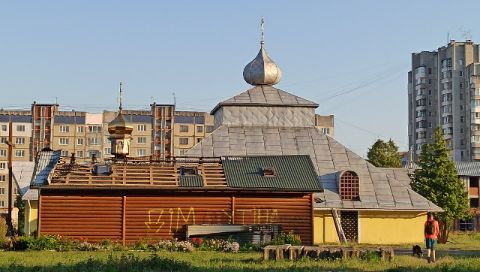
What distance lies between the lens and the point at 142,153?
16938cm

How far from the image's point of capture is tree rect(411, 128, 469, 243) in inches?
2223

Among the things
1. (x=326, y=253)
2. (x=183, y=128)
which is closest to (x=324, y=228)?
(x=326, y=253)

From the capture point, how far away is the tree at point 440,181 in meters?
56.5

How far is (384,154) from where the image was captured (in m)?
82.4

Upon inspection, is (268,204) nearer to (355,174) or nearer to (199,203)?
(199,203)

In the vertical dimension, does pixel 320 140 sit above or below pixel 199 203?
above

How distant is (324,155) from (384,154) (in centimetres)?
3161

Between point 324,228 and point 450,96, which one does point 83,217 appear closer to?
point 324,228

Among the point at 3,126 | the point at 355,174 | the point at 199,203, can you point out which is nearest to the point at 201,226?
the point at 199,203

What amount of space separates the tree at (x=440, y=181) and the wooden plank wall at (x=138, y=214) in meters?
17.1

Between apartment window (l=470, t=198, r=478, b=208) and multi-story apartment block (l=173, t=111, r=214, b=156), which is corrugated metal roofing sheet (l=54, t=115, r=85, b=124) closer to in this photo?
multi-story apartment block (l=173, t=111, r=214, b=156)

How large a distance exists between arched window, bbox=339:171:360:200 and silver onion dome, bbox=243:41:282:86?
10872 millimetres

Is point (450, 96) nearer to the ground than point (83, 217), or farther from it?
farther from it

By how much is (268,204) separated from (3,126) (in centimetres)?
12971
